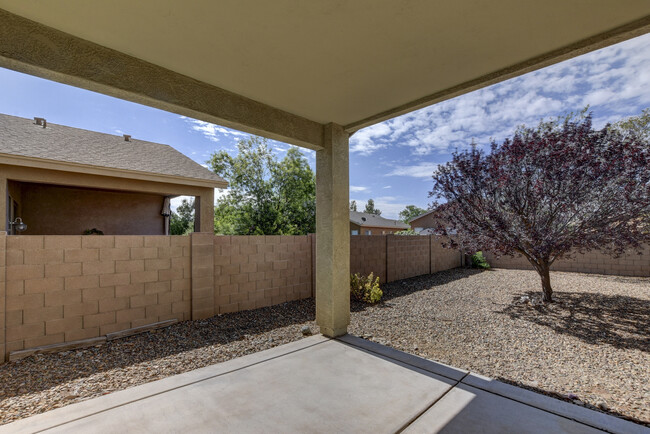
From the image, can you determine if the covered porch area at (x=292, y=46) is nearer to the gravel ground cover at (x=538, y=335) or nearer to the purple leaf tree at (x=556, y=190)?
the gravel ground cover at (x=538, y=335)

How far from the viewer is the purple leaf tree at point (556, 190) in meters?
5.17

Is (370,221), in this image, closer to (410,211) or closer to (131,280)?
(131,280)

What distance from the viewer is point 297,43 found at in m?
2.26

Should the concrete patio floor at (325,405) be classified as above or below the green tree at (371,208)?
below

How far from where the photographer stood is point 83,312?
369 cm

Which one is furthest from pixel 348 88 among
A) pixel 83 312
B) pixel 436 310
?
pixel 436 310

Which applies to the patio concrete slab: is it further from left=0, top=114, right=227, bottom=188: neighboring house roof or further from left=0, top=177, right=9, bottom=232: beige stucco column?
left=0, top=114, right=227, bottom=188: neighboring house roof

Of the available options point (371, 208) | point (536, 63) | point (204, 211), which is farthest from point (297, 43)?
point (371, 208)

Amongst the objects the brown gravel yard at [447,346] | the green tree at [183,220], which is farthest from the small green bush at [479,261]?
the green tree at [183,220]

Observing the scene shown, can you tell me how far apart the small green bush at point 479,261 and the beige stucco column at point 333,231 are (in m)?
10.2

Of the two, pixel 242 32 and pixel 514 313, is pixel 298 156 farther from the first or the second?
pixel 242 32

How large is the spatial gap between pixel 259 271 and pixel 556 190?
5576mm

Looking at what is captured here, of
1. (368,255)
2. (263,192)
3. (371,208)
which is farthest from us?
(371,208)

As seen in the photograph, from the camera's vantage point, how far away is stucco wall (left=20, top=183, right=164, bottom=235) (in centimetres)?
760
